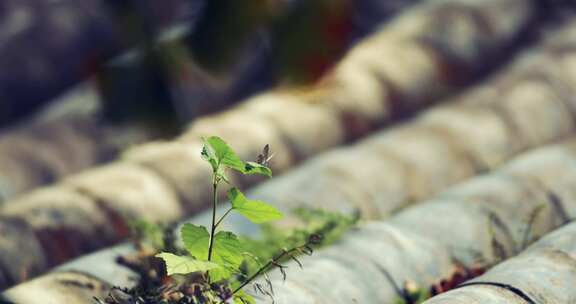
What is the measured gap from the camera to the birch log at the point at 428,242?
3.71 metres

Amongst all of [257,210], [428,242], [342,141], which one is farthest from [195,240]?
[342,141]

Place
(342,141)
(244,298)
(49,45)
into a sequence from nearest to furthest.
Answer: (244,298) < (342,141) < (49,45)

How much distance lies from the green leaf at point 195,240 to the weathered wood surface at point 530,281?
73 centimetres

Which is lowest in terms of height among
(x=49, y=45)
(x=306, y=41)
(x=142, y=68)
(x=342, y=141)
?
(x=342, y=141)

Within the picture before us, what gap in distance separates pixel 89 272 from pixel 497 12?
408 centimetres

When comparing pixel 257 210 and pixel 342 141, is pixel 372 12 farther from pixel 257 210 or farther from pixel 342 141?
pixel 257 210

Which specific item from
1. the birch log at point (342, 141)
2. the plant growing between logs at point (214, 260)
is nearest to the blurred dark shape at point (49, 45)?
the birch log at point (342, 141)

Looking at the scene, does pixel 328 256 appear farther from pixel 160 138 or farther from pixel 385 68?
pixel 385 68

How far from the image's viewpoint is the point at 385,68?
6.63 meters

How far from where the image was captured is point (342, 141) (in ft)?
20.4

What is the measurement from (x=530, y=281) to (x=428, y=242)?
86 cm

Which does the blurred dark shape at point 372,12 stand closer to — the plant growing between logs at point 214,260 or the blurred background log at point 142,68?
the blurred background log at point 142,68

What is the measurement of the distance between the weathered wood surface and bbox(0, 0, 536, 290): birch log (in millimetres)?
1569

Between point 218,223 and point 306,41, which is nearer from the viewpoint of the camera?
point 218,223
